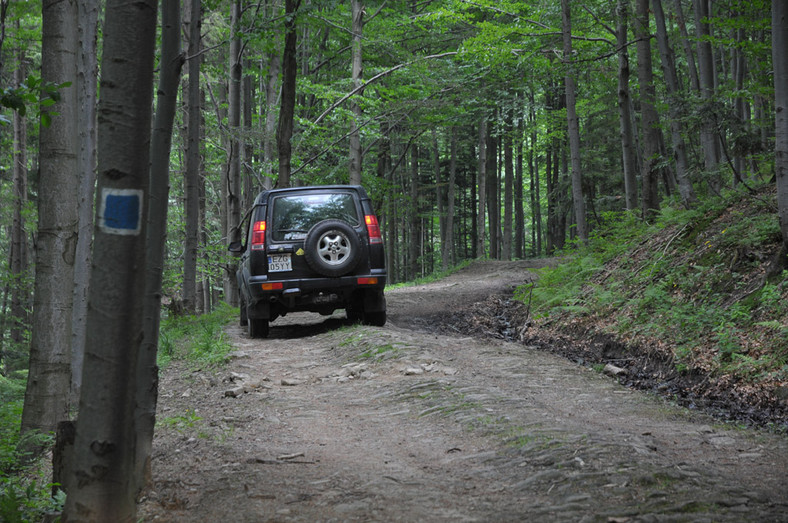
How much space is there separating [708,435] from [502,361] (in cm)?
344

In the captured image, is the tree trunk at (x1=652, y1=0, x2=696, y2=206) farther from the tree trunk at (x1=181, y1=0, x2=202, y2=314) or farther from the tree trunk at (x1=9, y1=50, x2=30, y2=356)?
the tree trunk at (x1=9, y1=50, x2=30, y2=356)

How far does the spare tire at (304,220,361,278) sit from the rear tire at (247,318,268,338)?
1.56 meters

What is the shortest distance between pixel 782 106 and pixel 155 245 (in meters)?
7.21

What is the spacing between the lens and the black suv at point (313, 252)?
9.69 m

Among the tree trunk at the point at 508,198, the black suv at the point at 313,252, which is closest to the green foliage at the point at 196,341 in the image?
the black suv at the point at 313,252

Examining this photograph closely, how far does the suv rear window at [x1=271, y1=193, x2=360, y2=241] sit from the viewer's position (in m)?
10.0

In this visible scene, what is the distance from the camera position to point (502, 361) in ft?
26.9

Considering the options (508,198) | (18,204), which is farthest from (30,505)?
(508,198)

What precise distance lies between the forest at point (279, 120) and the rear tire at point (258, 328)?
2852 mm

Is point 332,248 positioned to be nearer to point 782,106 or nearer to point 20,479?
point 20,479

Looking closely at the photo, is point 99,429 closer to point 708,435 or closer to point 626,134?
point 708,435

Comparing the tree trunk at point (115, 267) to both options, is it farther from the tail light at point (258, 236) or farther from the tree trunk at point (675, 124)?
the tree trunk at point (675, 124)

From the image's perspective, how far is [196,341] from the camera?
10320mm

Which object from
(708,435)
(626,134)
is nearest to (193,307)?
(626,134)
